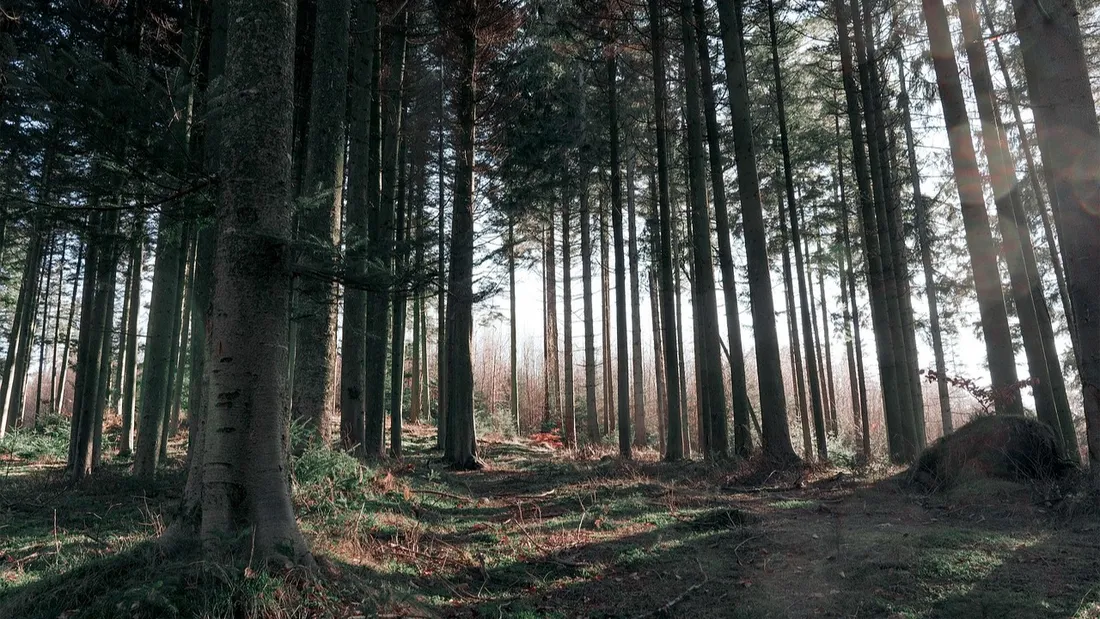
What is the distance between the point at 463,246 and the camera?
1180 centimetres

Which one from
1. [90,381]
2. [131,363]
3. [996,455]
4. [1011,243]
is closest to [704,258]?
[1011,243]

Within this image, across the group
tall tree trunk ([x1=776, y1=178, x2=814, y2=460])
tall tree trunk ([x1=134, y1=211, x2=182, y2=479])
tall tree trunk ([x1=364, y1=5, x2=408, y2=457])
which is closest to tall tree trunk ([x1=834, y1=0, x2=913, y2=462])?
tall tree trunk ([x1=776, y1=178, x2=814, y2=460])

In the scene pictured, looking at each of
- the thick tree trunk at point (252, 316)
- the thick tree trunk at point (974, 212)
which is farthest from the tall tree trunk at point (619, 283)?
the thick tree trunk at point (252, 316)

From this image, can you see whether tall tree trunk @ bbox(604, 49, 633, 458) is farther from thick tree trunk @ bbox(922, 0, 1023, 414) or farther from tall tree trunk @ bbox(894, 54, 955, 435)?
tall tree trunk @ bbox(894, 54, 955, 435)

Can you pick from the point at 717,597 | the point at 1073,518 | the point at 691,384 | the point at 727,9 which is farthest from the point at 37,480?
the point at 691,384

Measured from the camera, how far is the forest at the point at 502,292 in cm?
366

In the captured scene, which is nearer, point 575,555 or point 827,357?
point 575,555

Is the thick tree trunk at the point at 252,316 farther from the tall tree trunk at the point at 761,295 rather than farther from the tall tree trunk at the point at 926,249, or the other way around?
the tall tree trunk at the point at 926,249

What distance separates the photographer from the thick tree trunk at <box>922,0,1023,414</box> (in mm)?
8570

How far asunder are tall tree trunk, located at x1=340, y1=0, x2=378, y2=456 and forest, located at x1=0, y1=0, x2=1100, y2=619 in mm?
54

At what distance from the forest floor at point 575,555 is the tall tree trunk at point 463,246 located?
3.45 metres

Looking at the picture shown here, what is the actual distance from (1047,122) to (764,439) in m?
5.71

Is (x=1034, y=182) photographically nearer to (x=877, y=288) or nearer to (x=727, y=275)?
(x=877, y=288)

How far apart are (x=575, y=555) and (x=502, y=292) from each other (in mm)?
5644
